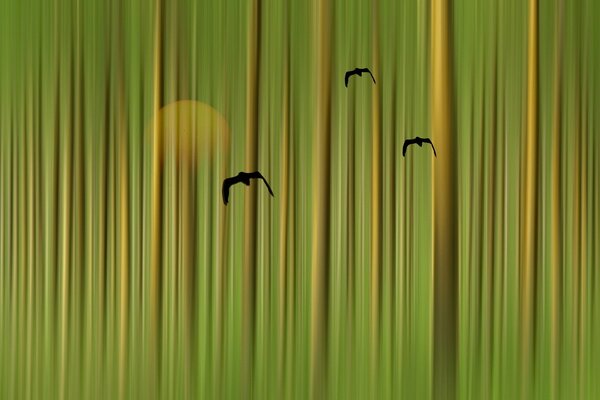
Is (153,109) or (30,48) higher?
(30,48)

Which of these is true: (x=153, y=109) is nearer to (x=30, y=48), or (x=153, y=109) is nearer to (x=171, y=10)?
(x=171, y=10)

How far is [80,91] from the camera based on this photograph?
1.74 m

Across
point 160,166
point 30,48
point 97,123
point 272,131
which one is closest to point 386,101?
point 272,131

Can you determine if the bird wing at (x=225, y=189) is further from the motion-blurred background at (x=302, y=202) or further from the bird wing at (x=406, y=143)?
the bird wing at (x=406, y=143)

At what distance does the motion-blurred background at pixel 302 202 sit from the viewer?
1589 millimetres

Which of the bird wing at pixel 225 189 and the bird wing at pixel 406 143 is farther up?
the bird wing at pixel 406 143

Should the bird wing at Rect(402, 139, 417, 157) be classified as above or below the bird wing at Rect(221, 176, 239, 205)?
above

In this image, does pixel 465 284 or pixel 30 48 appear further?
pixel 30 48

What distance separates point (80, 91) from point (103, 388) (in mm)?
703

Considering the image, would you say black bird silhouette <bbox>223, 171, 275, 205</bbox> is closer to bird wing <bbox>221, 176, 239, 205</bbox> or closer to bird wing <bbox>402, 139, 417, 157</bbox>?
bird wing <bbox>221, 176, 239, 205</bbox>

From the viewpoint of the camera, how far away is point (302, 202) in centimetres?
164

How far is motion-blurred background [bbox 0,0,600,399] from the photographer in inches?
62.6

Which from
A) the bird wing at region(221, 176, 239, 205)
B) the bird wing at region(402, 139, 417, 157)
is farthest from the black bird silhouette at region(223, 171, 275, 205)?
the bird wing at region(402, 139, 417, 157)

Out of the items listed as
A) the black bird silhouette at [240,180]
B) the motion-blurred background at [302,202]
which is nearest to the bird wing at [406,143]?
the motion-blurred background at [302,202]
